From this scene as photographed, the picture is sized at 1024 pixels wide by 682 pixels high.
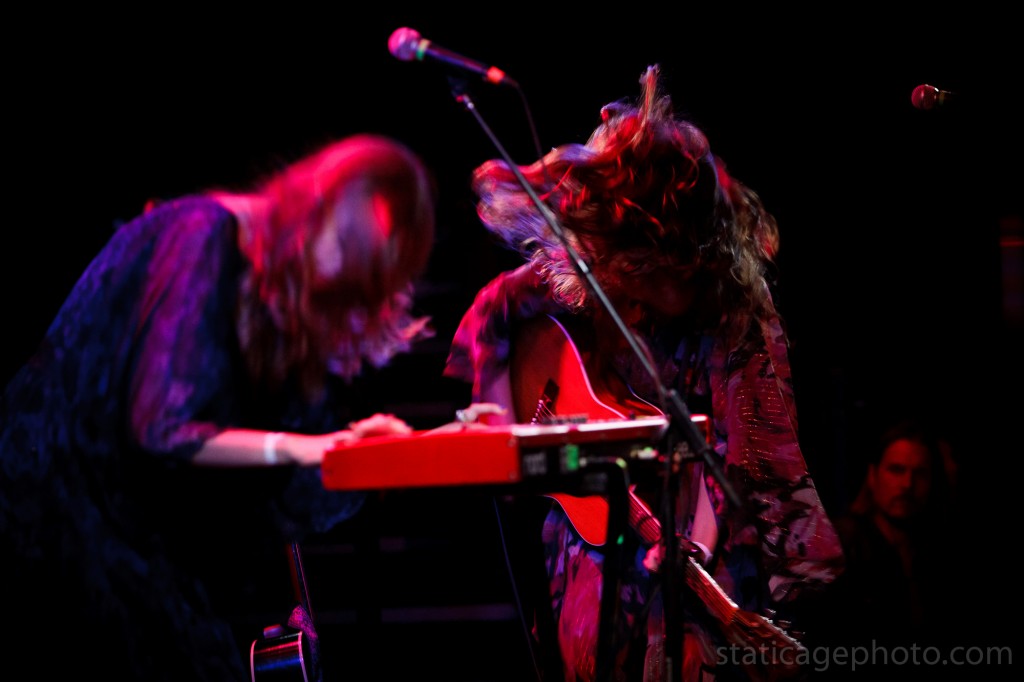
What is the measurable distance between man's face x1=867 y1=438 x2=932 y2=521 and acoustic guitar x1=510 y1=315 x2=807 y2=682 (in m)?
2.23

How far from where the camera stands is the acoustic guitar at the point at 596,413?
1995mm

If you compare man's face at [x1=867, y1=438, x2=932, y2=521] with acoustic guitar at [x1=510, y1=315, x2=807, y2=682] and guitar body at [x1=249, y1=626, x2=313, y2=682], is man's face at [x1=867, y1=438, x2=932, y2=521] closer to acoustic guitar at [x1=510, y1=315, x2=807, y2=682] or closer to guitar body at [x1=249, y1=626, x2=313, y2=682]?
acoustic guitar at [x1=510, y1=315, x2=807, y2=682]

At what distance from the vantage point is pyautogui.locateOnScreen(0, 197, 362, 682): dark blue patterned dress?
1541 millimetres

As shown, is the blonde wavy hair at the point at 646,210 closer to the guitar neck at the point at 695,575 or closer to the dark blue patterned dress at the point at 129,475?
the guitar neck at the point at 695,575

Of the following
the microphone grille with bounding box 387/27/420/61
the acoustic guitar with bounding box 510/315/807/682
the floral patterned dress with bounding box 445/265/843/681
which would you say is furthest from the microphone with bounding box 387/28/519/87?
the floral patterned dress with bounding box 445/265/843/681

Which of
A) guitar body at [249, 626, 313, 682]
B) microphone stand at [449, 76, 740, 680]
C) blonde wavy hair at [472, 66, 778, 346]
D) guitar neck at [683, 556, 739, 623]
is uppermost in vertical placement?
blonde wavy hair at [472, 66, 778, 346]

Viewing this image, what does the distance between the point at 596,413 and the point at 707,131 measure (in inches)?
78.0

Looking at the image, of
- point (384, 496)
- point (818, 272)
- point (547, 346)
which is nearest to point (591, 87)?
point (818, 272)

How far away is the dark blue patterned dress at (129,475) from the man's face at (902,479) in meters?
3.31

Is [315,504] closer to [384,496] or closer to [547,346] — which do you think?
[384,496]

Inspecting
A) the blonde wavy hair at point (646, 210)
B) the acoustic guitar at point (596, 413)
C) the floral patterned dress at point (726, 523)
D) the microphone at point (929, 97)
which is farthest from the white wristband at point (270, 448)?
the microphone at point (929, 97)

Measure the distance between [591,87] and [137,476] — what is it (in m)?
2.83

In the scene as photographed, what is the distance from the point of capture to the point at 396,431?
1638 mm

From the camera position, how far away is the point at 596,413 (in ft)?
7.70
